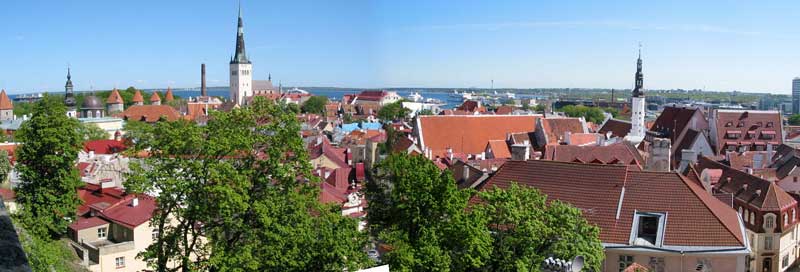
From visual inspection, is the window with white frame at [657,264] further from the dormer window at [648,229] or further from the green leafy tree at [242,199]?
the green leafy tree at [242,199]

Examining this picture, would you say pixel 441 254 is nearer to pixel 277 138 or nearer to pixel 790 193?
pixel 277 138

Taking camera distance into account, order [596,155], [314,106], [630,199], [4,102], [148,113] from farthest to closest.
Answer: [314,106]
[4,102]
[148,113]
[596,155]
[630,199]

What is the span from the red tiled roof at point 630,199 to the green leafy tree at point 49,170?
28.8 ft

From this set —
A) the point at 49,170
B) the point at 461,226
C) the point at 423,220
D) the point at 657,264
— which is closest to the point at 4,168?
the point at 49,170

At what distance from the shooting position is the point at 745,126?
30078 mm

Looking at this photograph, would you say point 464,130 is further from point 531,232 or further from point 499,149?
point 531,232

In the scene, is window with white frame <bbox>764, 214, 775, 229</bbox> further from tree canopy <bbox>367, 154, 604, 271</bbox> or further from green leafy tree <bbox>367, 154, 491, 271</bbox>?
green leafy tree <bbox>367, 154, 491, 271</bbox>

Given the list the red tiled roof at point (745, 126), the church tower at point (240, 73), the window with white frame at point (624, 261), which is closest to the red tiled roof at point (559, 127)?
the red tiled roof at point (745, 126)

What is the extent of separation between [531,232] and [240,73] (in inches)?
2685

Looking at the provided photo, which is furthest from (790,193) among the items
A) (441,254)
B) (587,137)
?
(441,254)

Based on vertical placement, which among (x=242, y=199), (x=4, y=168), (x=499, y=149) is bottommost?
(x=4, y=168)

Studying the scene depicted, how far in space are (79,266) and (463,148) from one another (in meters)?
17.0

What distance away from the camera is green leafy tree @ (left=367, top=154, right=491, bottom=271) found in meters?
7.93

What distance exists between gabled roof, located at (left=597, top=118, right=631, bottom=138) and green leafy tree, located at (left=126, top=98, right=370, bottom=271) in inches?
1000
